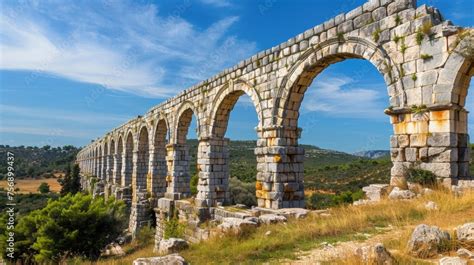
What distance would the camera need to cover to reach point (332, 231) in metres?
5.23

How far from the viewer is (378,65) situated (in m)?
7.19

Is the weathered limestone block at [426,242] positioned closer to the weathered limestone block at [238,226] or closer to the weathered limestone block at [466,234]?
the weathered limestone block at [466,234]

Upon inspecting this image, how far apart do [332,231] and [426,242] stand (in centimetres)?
181

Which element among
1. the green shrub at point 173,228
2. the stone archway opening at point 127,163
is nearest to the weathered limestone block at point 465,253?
the green shrub at point 173,228

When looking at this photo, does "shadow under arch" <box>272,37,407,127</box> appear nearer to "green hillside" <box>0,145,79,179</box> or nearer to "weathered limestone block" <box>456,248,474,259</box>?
"weathered limestone block" <box>456,248,474,259</box>

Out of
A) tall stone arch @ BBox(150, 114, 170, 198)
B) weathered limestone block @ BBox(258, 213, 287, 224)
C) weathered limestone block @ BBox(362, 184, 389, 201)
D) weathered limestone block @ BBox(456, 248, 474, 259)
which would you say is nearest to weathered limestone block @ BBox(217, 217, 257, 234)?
weathered limestone block @ BBox(258, 213, 287, 224)

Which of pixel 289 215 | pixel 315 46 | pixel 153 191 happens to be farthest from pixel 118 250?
pixel 315 46

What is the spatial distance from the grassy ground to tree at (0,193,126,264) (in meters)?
8.20

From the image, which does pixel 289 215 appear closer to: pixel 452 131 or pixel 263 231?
pixel 263 231

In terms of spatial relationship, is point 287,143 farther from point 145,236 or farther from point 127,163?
point 127,163

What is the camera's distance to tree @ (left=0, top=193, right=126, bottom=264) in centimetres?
1220

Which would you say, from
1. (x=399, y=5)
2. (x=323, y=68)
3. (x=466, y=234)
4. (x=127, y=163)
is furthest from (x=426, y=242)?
(x=127, y=163)

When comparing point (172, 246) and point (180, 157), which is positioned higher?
point (180, 157)

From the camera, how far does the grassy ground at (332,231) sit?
4620mm
